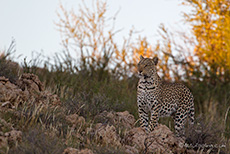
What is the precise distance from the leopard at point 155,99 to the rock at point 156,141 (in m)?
0.34

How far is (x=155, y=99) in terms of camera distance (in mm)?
7477

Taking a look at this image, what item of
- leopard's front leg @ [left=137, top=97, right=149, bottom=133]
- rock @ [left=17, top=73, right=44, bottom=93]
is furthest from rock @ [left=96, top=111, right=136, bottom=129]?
rock @ [left=17, top=73, right=44, bottom=93]

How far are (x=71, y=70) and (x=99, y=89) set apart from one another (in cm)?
209

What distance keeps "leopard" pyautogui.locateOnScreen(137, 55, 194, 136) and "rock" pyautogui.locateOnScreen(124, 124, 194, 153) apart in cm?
34

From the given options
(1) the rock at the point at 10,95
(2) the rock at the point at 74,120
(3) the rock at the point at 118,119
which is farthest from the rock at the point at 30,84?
(3) the rock at the point at 118,119

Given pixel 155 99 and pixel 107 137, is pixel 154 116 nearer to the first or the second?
pixel 155 99

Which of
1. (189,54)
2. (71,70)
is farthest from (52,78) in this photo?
(189,54)

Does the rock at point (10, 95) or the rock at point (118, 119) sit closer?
the rock at point (10, 95)

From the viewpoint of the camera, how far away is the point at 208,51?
17.2 m

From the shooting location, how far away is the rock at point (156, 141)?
655cm

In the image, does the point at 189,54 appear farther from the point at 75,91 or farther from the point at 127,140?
the point at 127,140

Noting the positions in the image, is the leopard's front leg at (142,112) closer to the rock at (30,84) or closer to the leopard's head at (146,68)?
the leopard's head at (146,68)

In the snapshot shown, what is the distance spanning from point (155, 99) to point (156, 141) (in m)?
1.00

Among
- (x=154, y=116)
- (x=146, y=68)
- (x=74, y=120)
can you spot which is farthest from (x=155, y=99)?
(x=74, y=120)
